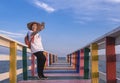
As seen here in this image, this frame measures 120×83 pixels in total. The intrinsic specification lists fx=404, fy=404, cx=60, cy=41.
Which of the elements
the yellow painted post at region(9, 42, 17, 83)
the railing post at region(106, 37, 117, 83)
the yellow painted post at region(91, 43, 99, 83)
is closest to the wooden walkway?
the yellow painted post at region(91, 43, 99, 83)

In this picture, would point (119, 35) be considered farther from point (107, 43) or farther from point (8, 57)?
point (8, 57)

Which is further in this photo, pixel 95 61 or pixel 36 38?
pixel 36 38

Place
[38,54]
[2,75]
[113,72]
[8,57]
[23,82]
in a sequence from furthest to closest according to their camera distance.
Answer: [38,54] < [23,82] < [8,57] < [2,75] < [113,72]

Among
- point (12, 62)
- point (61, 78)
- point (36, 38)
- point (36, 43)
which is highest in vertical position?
point (36, 38)

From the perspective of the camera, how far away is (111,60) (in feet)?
18.4

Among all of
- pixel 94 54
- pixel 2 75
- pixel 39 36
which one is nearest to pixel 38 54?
pixel 39 36

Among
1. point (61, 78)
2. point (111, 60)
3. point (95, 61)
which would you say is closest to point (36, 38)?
point (61, 78)

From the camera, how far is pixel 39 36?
9.09 m

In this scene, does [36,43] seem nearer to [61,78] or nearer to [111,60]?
[61,78]

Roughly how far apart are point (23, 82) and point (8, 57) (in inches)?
63.9

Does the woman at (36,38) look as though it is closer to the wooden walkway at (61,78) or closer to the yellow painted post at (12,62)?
the wooden walkway at (61,78)

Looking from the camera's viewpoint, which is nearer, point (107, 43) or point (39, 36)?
point (107, 43)

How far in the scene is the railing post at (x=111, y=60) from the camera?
220 inches

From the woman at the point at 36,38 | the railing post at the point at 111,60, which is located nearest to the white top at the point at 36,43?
the woman at the point at 36,38
